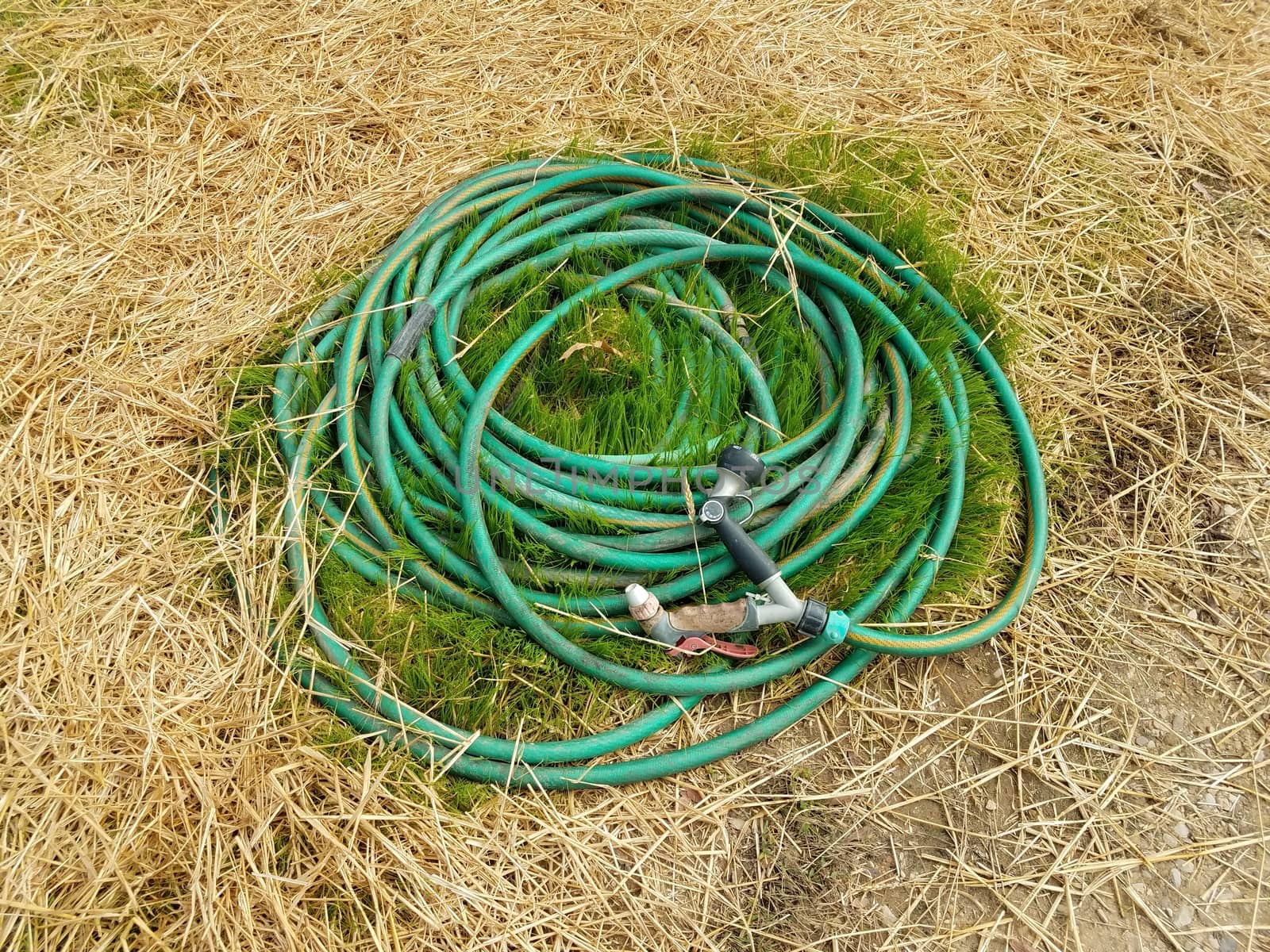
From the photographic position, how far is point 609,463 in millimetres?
2641

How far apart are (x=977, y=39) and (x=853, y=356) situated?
2.46 metres

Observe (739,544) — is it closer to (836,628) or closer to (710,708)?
(836,628)

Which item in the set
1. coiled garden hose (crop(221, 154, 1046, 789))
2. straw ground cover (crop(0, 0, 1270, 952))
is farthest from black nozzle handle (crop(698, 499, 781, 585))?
straw ground cover (crop(0, 0, 1270, 952))

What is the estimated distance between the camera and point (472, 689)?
2.44m

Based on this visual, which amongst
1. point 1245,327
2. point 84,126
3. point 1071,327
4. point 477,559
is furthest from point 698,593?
point 84,126

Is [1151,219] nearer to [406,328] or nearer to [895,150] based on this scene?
[895,150]

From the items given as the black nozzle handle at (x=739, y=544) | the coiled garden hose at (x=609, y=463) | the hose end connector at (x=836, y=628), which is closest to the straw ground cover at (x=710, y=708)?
the coiled garden hose at (x=609, y=463)

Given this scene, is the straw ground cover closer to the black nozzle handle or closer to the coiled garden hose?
the coiled garden hose

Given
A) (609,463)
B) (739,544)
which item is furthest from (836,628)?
(609,463)

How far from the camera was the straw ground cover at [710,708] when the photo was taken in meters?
2.13

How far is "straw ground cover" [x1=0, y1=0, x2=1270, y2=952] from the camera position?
213cm

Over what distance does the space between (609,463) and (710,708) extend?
81cm

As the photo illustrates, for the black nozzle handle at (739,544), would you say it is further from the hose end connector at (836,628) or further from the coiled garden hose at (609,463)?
the hose end connector at (836,628)

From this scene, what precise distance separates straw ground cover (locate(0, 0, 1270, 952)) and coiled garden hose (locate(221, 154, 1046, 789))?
143 millimetres
